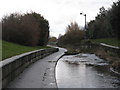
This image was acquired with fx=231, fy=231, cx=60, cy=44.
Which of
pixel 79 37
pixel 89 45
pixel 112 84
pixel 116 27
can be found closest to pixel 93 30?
pixel 79 37

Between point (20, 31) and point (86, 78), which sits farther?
point (20, 31)

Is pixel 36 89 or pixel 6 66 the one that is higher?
pixel 6 66

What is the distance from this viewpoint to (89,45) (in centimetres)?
4322

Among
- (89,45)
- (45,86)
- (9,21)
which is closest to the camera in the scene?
(45,86)

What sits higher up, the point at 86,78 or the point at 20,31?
the point at 20,31

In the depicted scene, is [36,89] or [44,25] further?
[44,25]

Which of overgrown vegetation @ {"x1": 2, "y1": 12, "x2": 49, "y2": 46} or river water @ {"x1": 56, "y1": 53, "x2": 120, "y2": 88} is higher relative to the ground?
overgrown vegetation @ {"x1": 2, "y1": 12, "x2": 49, "y2": 46}

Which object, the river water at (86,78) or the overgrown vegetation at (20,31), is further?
the overgrown vegetation at (20,31)

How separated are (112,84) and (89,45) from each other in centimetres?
3373

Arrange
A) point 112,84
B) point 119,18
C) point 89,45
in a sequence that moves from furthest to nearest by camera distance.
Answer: point 89,45 → point 119,18 → point 112,84

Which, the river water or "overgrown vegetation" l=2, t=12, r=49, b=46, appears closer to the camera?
the river water

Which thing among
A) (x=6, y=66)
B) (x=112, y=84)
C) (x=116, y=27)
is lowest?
(x=112, y=84)

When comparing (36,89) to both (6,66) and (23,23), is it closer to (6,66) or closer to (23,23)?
(6,66)

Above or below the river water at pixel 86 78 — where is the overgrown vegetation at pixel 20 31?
above
